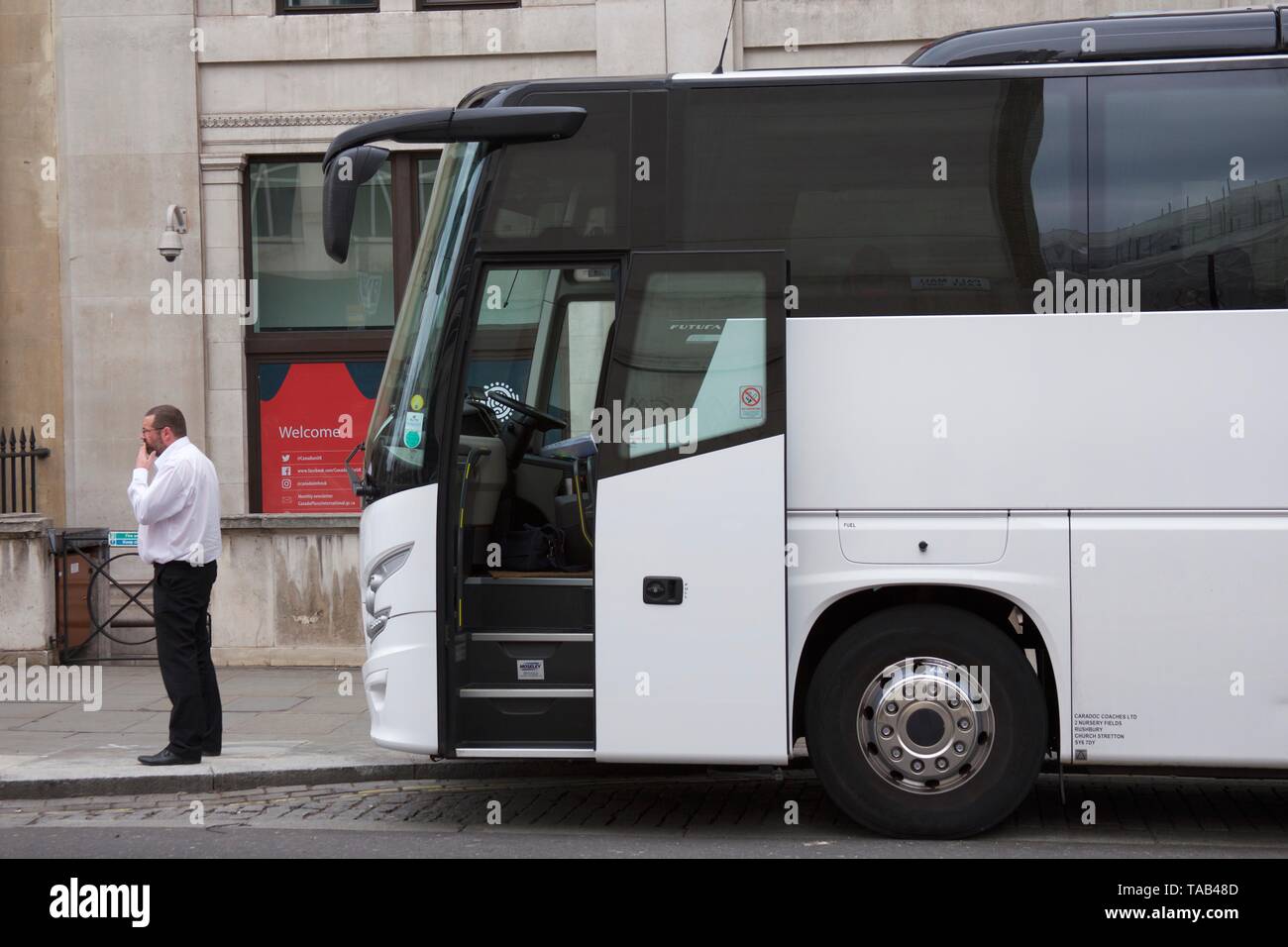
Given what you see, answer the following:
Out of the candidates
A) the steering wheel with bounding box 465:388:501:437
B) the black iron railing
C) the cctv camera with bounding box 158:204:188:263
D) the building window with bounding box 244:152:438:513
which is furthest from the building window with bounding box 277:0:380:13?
the steering wheel with bounding box 465:388:501:437

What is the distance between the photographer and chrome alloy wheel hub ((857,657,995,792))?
22.7 feet

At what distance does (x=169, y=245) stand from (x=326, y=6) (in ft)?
9.30

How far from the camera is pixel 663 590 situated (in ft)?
22.8

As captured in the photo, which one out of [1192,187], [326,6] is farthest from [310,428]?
[1192,187]

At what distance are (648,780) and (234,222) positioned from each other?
8446 mm

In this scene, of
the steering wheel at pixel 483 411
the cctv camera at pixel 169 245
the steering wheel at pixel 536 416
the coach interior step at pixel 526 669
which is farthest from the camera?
the cctv camera at pixel 169 245

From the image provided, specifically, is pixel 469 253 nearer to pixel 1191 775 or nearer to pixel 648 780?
pixel 648 780

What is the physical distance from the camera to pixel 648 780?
877 cm

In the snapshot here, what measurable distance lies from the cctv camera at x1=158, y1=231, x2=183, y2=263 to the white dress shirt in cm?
634

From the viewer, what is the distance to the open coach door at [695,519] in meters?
6.91

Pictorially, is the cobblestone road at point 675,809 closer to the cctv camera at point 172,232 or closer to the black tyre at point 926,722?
the black tyre at point 926,722

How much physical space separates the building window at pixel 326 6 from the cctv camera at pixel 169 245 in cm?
248

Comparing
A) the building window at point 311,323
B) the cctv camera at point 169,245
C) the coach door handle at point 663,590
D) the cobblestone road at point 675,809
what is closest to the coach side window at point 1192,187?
the coach door handle at point 663,590

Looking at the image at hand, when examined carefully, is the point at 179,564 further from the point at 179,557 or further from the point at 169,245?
the point at 169,245
